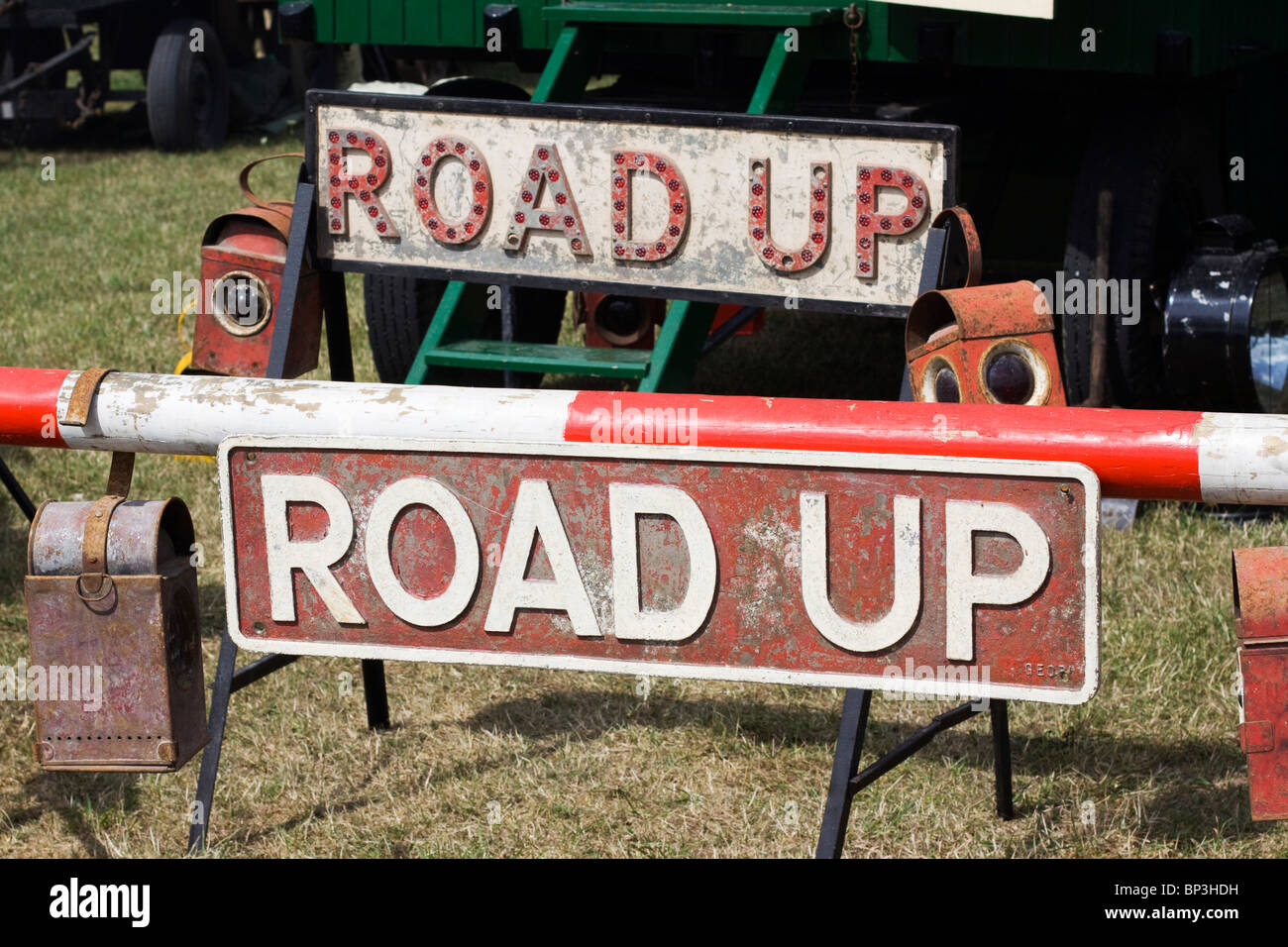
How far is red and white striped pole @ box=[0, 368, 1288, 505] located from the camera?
1.95 meters

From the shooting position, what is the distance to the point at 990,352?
8.41 ft

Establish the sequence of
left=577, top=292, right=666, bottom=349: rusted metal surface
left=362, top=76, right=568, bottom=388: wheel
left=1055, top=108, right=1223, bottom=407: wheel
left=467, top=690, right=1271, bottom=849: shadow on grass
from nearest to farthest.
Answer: left=467, top=690, right=1271, bottom=849: shadow on grass → left=1055, top=108, right=1223, bottom=407: wheel → left=362, top=76, right=568, bottom=388: wheel → left=577, top=292, right=666, bottom=349: rusted metal surface

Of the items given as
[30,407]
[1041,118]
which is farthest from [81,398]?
[1041,118]

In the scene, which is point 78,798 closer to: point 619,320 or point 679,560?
point 679,560

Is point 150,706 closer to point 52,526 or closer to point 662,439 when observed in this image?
point 52,526

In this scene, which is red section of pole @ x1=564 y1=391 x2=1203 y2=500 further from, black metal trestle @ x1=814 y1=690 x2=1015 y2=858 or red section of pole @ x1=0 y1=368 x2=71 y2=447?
red section of pole @ x1=0 y1=368 x2=71 y2=447

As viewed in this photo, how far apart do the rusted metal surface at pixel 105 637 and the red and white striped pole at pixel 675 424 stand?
0.42 ft

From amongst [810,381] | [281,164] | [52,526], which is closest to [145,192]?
[281,164]

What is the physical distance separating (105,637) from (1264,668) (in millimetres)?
1553

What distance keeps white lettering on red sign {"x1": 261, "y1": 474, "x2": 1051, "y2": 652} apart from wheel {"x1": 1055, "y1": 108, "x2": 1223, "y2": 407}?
3547 millimetres

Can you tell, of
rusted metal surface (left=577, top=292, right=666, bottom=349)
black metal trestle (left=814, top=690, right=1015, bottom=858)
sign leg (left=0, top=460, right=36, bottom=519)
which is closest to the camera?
black metal trestle (left=814, top=690, right=1015, bottom=858)

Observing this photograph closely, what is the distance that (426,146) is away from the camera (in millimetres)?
3373

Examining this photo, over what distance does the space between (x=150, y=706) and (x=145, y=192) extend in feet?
31.5


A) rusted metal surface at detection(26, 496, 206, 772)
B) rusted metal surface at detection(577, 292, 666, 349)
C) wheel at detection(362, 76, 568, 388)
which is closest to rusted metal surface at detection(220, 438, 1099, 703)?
rusted metal surface at detection(26, 496, 206, 772)
